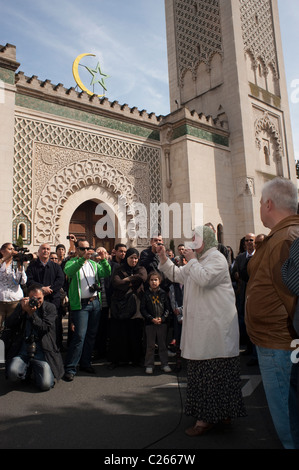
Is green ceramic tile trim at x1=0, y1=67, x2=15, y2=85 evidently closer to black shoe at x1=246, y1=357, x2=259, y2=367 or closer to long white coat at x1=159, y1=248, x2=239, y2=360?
long white coat at x1=159, y1=248, x2=239, y2=360

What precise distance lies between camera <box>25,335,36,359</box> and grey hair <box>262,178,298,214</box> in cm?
322

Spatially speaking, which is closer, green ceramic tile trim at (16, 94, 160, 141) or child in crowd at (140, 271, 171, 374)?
child in crowd at (140, 271, 171, 374)

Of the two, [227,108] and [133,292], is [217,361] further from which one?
[227,108]

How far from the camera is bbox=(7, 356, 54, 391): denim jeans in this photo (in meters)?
3.77

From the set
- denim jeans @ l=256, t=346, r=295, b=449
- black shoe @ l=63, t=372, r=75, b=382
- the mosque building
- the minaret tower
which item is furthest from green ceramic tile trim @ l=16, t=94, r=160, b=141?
denim jeans @ l=256, t=346, r=295, b=449

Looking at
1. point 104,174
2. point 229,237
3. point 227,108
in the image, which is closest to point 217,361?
point 104,174

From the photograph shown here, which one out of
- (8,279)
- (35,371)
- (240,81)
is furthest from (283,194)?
(240,81)

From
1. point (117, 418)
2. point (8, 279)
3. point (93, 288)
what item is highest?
point (8, 279)

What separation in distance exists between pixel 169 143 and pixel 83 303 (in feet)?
30.9

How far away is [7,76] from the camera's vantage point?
28.7 ft

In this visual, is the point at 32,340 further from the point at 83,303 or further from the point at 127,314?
the point at 127,314

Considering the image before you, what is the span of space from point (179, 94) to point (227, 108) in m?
3.02

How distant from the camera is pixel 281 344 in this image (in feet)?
6.02

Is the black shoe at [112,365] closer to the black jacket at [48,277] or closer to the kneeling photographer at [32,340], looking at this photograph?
the kneeling photographer at [32,340]
